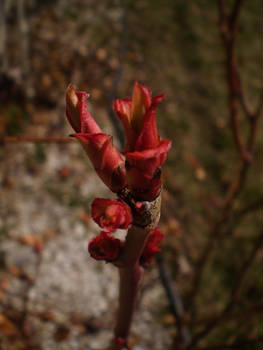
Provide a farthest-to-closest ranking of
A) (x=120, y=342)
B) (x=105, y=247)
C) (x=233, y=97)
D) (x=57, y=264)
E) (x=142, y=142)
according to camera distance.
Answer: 1. (x=57, y=264)
2. (x=233, y=97)
3. (x=120, y=342)
4. (x=105, y=247)
5. (x=142, y=142)

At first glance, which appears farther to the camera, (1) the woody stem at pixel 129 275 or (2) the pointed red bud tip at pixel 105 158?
(1) the woody stem at pixel 129 275

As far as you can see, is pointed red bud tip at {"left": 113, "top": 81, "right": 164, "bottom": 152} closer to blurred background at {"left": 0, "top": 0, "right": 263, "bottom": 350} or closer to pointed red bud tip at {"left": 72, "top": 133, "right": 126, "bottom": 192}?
pointed red bud tip at {"left": 72, "top": 133, "right": 126, "bottom": 192}

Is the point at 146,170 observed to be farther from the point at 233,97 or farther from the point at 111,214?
the point at 233,97

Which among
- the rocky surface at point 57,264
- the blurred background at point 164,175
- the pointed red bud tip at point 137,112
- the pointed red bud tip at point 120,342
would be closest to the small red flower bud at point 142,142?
the pointed red bud tip at point 137,112

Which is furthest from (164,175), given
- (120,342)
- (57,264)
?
(120,342)

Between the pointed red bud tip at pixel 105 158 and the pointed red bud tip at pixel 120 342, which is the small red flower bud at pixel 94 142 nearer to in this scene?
the pointed red bud tip at pixel 105 158
